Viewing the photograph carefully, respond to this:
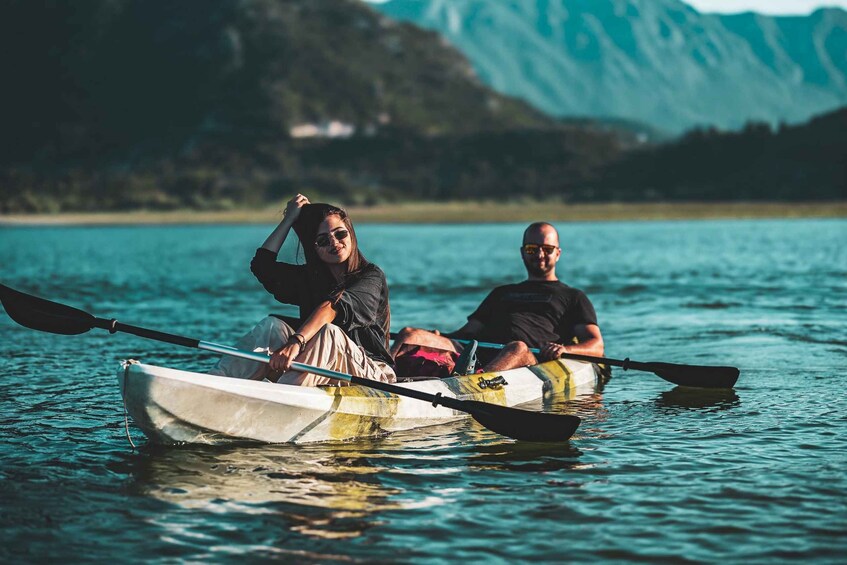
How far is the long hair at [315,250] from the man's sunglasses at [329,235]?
0.07 metres

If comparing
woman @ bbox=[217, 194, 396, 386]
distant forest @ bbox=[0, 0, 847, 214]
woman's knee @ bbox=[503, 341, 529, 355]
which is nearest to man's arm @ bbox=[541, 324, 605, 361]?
woman's knee @ bbox=[503, 341, 529, 355]

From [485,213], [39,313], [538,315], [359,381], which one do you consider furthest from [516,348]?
[485,213]

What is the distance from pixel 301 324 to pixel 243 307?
50.9 ft

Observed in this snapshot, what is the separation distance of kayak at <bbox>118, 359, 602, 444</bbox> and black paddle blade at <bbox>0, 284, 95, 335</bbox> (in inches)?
56.2

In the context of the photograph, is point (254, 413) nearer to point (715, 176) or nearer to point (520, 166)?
point (715, 176)

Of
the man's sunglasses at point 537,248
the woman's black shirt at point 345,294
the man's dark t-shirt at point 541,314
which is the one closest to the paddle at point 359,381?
the woman's black shirt at point 345,294

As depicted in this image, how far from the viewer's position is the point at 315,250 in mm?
9875

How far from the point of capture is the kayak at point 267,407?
30.0 ft

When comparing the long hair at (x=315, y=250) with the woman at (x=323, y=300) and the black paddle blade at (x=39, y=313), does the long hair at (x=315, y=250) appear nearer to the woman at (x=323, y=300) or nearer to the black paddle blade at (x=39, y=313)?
the woman at (x=323, y=300)

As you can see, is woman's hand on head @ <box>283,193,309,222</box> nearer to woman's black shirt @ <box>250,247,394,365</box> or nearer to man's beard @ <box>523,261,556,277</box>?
woman's black shirt @ <box>250,247,394,365</box>

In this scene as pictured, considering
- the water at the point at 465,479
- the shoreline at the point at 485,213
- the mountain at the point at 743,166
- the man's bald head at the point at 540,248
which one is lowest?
the water at the point at 465,479

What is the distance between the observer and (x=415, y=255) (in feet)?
161

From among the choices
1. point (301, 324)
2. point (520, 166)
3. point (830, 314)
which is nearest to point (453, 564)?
point (301, 324)

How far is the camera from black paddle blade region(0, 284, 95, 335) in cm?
1032
